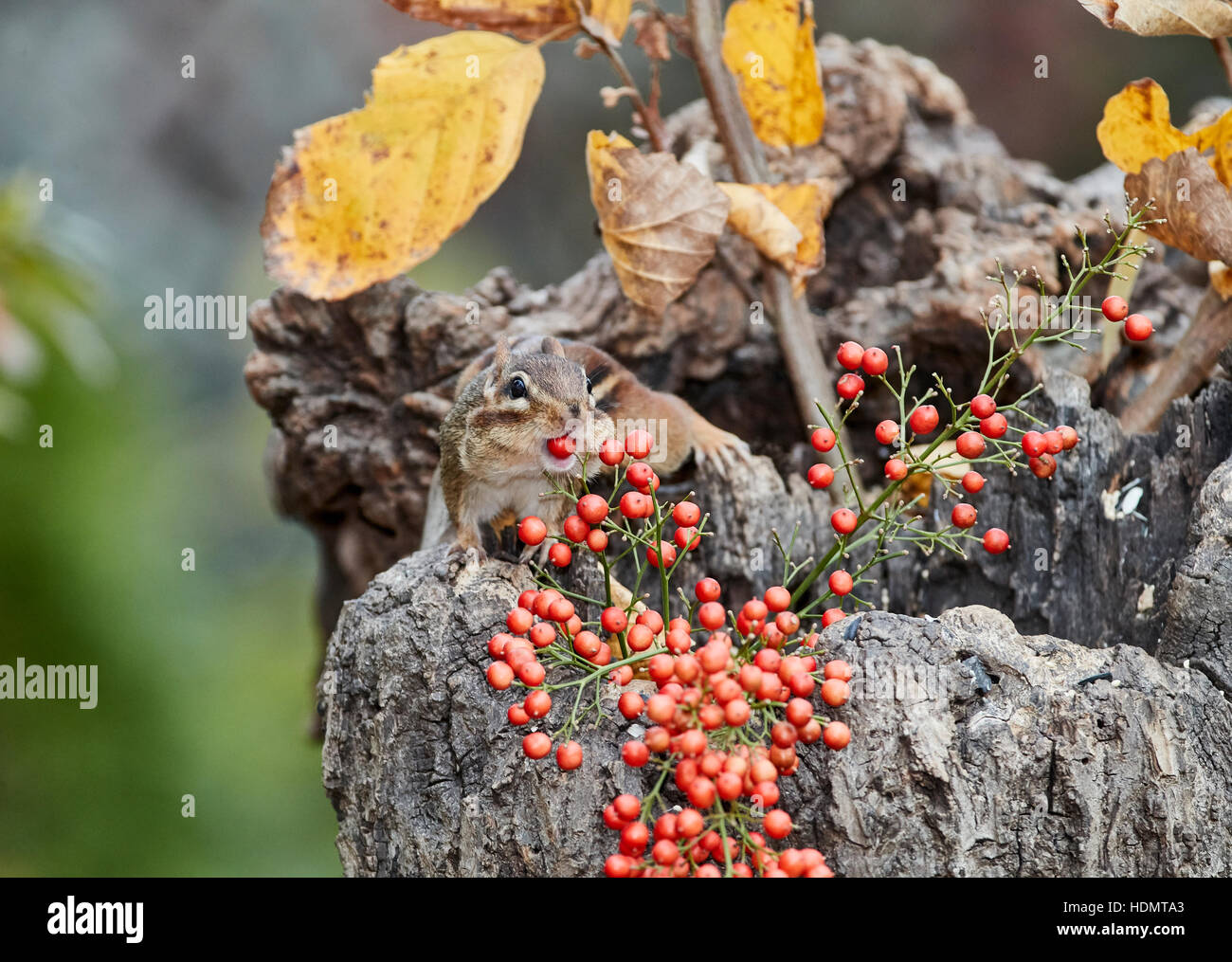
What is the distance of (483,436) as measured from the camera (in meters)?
1.24

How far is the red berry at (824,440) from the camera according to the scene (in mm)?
937

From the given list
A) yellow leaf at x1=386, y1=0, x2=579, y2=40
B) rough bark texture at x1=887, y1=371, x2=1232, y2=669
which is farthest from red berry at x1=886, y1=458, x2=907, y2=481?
yellow leaf at x1=386, y1=0, x2=579, y2=40

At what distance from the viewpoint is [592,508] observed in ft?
3.04

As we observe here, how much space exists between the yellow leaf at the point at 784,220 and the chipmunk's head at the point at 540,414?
350mm

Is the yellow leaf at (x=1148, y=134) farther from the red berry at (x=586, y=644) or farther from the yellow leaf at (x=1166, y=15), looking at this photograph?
the red berry at (x=586, y=644)

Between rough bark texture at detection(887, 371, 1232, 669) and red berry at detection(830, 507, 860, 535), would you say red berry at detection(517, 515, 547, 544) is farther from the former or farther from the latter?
rough bark texture at detection(887, 371, 1232, 669)

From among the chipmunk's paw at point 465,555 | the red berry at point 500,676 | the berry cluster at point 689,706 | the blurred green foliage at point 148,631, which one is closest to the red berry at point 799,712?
the berry cluster at point 689,706

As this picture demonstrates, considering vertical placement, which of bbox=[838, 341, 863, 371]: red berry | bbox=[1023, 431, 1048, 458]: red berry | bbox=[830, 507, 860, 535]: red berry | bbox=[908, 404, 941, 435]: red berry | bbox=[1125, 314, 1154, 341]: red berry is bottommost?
bbox=[830, 507, 860, 535]: red berry

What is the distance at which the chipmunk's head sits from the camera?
1.14m

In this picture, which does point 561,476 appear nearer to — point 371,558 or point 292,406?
point 292,406

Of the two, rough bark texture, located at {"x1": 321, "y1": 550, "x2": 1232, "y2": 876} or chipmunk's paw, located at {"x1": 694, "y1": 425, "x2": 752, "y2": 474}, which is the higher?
chipmunk's paw, located at {"x1": 694, "y1": 425, "x2": 752, "y2": 474}

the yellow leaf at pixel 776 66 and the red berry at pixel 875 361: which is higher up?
the yellow leaf at pixel 776 66

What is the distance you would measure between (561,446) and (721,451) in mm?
353

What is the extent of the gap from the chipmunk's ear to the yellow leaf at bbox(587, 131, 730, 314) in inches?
10.7
